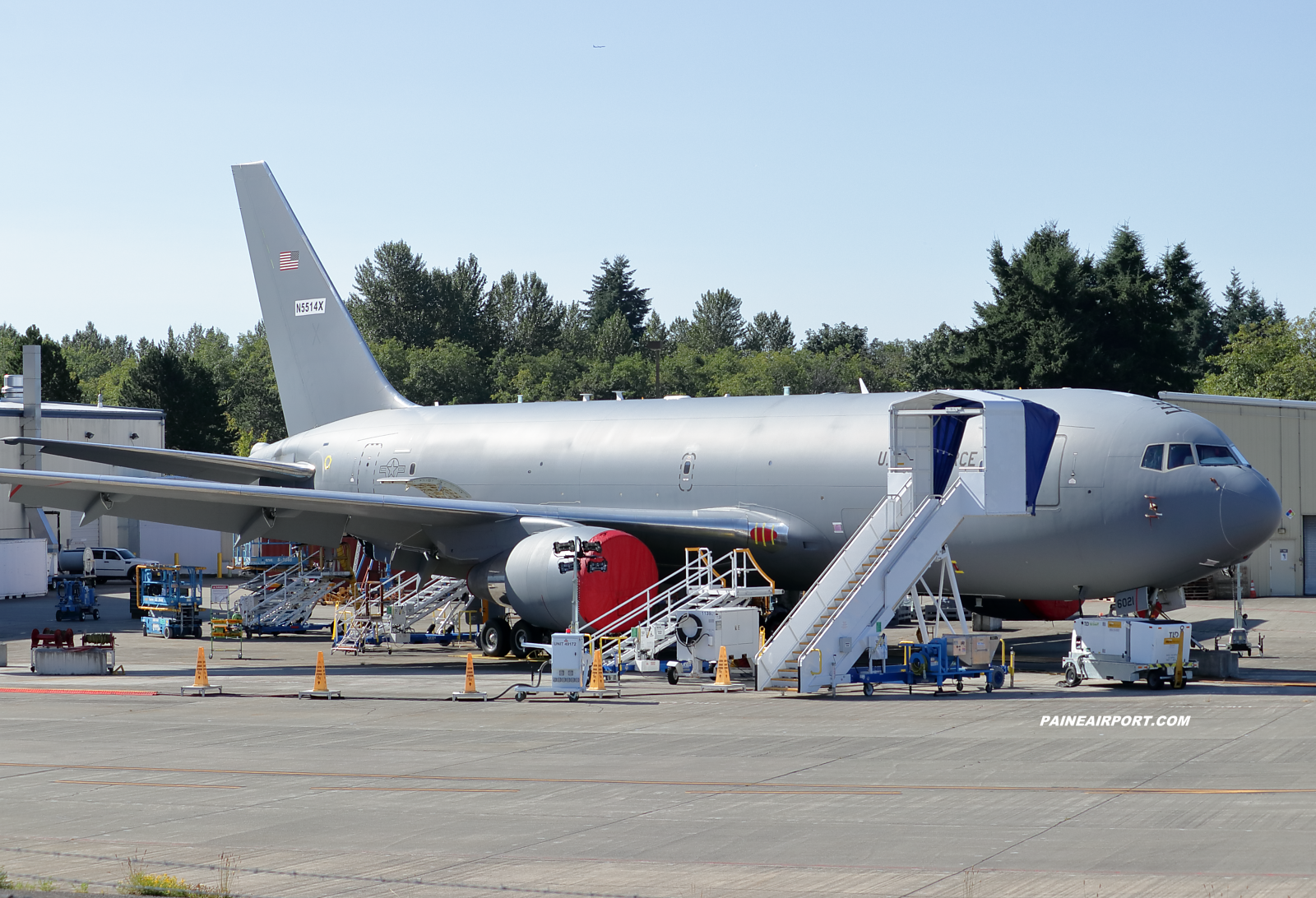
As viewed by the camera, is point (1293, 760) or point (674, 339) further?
point (674, 339)

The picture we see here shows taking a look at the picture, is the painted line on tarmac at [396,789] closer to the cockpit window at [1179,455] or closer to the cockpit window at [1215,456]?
the cockpit window at [1179,455]

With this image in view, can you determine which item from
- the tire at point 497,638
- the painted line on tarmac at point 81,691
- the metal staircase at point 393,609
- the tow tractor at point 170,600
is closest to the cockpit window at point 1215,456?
the tire at point 497,638

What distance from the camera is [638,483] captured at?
3044 centimetres

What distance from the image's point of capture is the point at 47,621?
135 ft

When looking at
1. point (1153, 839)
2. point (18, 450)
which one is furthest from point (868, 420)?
point (18, 450)

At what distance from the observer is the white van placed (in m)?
58.8

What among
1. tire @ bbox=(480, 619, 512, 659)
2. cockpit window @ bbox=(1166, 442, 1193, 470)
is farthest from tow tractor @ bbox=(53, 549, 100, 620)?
cockpit window @ bbox=(1166, 442, 1193, 470)

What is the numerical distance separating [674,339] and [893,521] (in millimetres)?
150497

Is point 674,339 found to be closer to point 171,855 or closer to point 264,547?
point 264,547

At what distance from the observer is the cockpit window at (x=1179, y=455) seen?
2397 centimetres

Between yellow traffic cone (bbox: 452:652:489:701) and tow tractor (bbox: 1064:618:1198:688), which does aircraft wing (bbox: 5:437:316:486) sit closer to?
yellow traffic cone (bbox: 452:652:489:701)

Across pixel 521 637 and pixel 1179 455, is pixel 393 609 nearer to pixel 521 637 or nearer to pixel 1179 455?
pixel 521 637

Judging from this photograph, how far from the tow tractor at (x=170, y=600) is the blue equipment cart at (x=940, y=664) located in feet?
68.5

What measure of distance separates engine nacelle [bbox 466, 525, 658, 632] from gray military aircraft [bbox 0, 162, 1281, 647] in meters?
0.07
